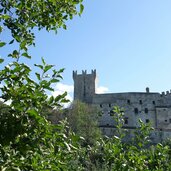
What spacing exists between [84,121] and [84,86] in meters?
15.8

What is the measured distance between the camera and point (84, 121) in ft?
136

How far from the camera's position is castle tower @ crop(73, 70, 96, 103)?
55.7 meters

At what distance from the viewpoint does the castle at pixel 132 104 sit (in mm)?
50219

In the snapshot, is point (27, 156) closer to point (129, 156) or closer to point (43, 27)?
point (129, 156)

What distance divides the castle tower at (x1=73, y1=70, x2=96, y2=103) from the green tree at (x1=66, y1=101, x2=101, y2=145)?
9.71 meters

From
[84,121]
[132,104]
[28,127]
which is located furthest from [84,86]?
[28,127]

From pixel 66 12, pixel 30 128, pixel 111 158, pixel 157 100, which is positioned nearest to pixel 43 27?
pixel 66 12

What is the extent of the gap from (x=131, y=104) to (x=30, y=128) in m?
51.3

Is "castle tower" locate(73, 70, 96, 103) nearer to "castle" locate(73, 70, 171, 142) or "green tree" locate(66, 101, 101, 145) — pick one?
"castle" locate(73, 70, 171, 142)

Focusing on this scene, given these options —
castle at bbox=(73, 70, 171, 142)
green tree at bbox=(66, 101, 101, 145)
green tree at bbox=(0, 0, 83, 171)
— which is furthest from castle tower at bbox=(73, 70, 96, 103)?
green tree at bbox=(0, 0, 83, 171)

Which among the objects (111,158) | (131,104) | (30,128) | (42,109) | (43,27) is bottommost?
(111,158)

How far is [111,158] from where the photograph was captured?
412cm

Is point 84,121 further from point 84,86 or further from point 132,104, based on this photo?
point 84,86

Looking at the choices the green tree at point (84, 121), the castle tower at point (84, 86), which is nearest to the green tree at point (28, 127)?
the green tree at point (84, 121)
